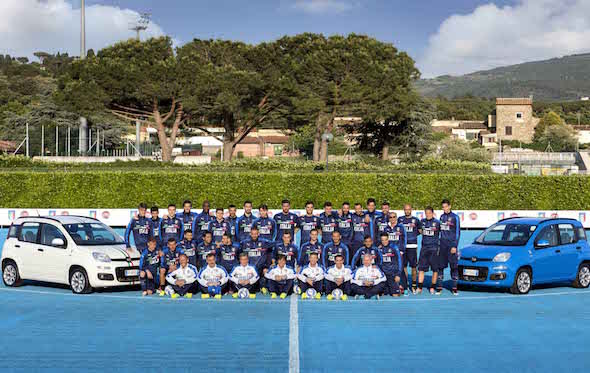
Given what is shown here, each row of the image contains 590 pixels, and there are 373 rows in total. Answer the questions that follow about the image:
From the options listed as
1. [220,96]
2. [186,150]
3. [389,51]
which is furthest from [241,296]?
[186,150]

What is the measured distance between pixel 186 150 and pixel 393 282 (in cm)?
9099

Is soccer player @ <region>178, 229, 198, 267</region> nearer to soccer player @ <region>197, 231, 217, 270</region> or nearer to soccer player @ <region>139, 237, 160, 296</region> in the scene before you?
soccer player @ <region>197, 231, 217, 270</region>

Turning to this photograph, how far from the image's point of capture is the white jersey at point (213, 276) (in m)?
15.4

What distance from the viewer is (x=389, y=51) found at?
59469 mm

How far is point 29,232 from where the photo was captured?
16.7 m

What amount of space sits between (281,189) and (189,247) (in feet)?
71.3

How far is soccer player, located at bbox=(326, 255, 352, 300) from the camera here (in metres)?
15.4

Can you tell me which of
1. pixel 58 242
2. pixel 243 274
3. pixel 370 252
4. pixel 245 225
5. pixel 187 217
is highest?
pixel 187 217

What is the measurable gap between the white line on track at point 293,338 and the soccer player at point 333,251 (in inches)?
52.1

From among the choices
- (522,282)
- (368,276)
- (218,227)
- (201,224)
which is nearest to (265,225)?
(218,227)

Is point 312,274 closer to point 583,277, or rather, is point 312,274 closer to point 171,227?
point 171,227

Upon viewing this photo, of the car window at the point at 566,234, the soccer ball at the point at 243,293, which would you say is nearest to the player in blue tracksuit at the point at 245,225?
the soccer ball at the point at 243,293

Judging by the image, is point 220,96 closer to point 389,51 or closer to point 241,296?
point 389,51

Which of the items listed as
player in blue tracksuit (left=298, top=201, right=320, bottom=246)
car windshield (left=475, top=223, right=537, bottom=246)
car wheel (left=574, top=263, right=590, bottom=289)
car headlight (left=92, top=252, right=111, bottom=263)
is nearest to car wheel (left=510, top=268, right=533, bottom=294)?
car windshield (left=475, top=223, right=537, bottom=246)
